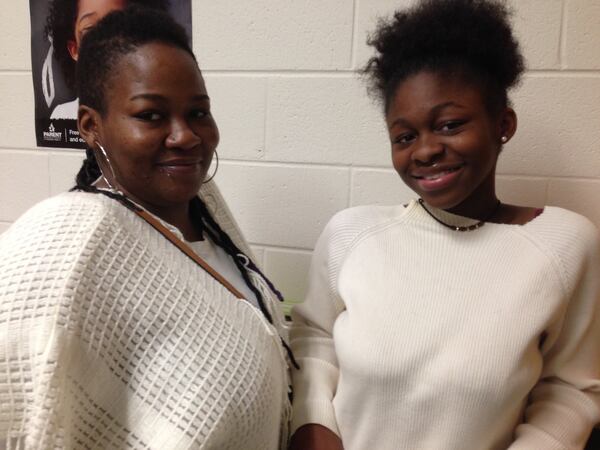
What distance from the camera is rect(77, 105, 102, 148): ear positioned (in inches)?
34.0

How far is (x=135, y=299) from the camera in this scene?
712 mm

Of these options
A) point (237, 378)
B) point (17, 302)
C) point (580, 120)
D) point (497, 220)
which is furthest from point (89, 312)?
point (580, 120)

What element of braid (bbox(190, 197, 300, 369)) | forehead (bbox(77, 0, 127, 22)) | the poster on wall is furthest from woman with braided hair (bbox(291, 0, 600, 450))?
the poster on wall

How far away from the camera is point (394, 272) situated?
89 centimetres

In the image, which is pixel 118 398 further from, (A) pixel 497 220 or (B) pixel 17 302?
(A) pixel 497 220

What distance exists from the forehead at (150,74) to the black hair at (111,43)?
12 millimetres

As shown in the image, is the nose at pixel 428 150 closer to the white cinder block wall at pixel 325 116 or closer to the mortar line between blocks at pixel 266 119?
the white cinder block wall at pixel 325 116

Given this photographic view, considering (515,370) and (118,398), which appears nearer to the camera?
(118,398)

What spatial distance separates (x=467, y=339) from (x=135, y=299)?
1.74 ft

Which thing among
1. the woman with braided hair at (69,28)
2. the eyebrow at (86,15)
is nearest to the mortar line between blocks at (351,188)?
the woman with braided hair at (69,28)

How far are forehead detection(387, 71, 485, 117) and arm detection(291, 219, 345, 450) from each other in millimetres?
306

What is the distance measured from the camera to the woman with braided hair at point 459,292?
0.80 m

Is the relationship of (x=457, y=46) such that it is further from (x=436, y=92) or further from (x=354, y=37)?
(x=354, y=37)

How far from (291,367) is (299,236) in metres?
0.49
